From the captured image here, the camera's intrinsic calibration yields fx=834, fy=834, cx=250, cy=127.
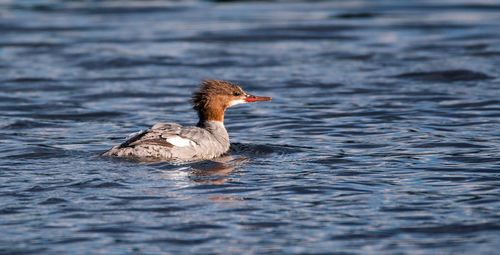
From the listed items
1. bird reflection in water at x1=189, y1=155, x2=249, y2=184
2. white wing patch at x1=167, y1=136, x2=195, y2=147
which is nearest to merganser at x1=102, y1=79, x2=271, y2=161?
white wing patch at x1=167, y1=136, x2=195, y2=147

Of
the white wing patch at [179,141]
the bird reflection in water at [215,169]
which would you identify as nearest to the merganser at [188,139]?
the white wing patch at [179,141]

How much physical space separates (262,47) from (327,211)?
12.3 m

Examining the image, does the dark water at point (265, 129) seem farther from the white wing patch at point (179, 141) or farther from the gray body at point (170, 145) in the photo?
the white wing patch at point (179, 141)

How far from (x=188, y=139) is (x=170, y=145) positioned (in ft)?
1.01

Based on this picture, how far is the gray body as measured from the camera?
374 inches

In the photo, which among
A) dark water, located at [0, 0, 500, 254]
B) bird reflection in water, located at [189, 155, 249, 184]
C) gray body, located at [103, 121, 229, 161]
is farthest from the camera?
gray body, located at [103, 121, 229, 161]

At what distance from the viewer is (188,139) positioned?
32.1ft

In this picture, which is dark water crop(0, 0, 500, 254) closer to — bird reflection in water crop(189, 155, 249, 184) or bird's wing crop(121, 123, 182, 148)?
bird reflection in water crop(189, 155, 249, 184)

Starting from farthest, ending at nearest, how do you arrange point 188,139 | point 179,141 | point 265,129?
point 265,129, point 188,139, point 179,141

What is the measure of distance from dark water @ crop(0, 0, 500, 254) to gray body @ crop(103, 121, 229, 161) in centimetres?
24

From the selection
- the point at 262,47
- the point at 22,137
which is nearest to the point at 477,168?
the point at 22,137

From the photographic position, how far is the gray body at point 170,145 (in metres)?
9.50

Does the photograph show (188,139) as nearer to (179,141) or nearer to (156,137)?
(179,141)

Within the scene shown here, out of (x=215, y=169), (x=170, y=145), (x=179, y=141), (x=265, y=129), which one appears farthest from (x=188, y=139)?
(x=265, y=129)
